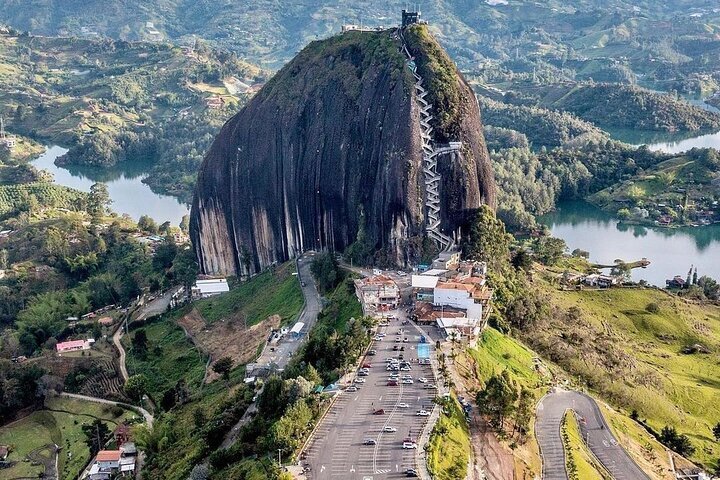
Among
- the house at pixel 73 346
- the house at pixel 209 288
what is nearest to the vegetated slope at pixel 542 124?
the house at pixel 209 288

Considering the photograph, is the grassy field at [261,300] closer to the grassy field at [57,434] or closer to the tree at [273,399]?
the grassy field at [57,434]

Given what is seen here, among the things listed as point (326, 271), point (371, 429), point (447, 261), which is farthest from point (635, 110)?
point (371, 429)

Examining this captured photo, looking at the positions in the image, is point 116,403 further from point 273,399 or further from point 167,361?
point 273,399

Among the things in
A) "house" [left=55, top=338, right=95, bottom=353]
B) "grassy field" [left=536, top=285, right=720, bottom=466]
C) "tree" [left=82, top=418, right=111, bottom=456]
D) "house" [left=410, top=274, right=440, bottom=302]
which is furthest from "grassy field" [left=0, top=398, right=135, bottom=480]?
"grassy field" [left=536, top=285, right=720, bottom=466]

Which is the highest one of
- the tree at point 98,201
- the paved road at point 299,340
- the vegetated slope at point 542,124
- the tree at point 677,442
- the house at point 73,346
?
the vegetated slope at point 542,124

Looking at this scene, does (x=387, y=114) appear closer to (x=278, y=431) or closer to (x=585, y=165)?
(x=278, y=431)

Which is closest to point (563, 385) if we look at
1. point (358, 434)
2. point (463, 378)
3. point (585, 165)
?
point (463, 378)

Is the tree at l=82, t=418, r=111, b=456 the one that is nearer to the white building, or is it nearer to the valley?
the valley
